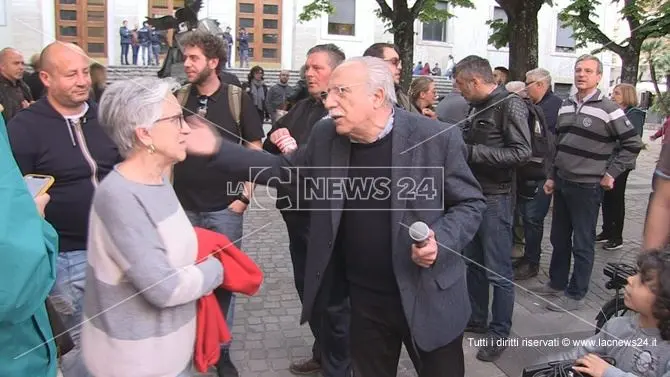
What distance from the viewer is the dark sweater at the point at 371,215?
2.43 meters

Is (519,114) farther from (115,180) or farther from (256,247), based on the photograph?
(256,247)

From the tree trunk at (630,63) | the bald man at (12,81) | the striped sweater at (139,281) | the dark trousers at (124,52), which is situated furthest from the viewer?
the tree trunk at (630,63)

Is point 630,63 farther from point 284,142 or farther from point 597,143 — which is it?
point 284,142

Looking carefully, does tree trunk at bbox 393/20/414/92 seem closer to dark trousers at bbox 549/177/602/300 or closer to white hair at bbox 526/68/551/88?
white hair at bbox 526/68/551/88

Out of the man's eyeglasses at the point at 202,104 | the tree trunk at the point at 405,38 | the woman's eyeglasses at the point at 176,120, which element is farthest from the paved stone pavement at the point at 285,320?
the tree trunk at the point at 405,38

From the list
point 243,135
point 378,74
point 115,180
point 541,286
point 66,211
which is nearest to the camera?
point 115,180

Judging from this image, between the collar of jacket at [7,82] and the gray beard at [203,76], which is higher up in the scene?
the collar of jacket at [7,82]

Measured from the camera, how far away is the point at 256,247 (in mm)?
6586

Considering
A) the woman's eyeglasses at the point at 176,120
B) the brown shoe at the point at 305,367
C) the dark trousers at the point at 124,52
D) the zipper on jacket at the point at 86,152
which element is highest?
the dark trousers at the point at 124,52

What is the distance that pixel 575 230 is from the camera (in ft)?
15.9

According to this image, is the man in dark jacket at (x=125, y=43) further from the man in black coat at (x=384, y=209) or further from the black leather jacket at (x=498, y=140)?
the black leather jacket at (x=498, y=140)

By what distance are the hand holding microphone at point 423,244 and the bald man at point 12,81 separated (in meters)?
5.48

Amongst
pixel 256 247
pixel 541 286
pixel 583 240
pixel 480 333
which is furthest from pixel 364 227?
pixel 256 247

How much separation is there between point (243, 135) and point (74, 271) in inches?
49.7
